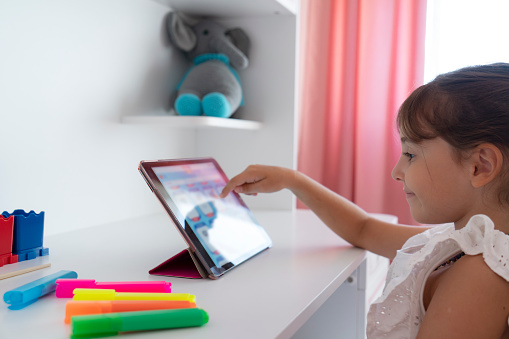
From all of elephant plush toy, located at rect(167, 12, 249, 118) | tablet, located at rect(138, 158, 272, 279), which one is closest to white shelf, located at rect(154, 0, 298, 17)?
elephant plush toy, located at rect(167, 12, 249, 118)

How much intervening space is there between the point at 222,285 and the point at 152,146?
2.41 feet

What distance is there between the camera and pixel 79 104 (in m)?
1.11

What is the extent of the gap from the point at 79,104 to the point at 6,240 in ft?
1.36

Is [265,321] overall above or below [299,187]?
below

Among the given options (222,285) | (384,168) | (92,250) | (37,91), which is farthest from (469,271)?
(384,168)

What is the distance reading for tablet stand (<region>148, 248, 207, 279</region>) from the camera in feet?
2.45

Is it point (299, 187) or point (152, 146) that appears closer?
point (299, 187)

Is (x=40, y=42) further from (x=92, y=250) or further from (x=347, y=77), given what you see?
(x=347, y=77)

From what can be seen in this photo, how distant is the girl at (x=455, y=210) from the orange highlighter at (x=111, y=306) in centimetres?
26

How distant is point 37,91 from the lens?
3.28 feet

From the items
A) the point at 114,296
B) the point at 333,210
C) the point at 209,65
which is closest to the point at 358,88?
the point at 209,65

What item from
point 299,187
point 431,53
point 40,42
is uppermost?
point 431,53

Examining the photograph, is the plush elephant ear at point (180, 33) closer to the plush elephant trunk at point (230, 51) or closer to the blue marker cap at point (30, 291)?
the plush elephant trunk at point (230, 51)

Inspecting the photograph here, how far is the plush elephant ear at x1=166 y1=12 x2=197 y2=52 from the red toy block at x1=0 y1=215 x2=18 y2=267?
769mm
